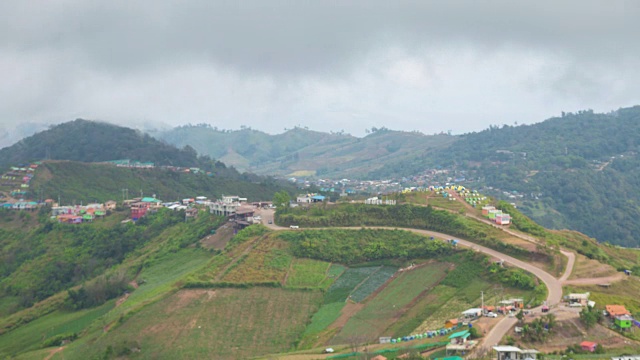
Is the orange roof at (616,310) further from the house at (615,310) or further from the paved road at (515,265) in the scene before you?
the paved road at (515,265)

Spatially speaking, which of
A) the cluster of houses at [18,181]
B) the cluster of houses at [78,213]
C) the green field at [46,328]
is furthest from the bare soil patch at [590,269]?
the cluster of houses at [18,181]

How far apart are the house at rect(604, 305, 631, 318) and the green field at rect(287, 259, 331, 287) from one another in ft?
66.3

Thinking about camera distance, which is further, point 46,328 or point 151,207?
point 151,207

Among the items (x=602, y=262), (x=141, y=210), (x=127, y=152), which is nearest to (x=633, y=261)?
(x=602, y=262)

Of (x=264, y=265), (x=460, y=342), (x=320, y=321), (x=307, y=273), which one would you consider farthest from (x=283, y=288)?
(x=460, y=342)

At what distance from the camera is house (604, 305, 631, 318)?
29.1 meters

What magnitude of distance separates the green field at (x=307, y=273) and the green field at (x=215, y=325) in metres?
1.41

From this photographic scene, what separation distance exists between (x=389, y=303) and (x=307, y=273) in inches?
353

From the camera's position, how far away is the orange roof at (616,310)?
2918 cm

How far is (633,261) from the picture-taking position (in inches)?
1770

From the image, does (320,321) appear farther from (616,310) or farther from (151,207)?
(151,207)

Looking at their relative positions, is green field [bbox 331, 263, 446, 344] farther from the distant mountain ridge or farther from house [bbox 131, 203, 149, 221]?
the distant mountain ridge

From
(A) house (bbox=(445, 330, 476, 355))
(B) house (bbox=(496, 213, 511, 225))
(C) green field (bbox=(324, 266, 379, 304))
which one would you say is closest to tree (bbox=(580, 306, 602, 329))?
(A) house (bbox=(445, 330, 476, 355))

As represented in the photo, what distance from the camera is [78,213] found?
73250mm
